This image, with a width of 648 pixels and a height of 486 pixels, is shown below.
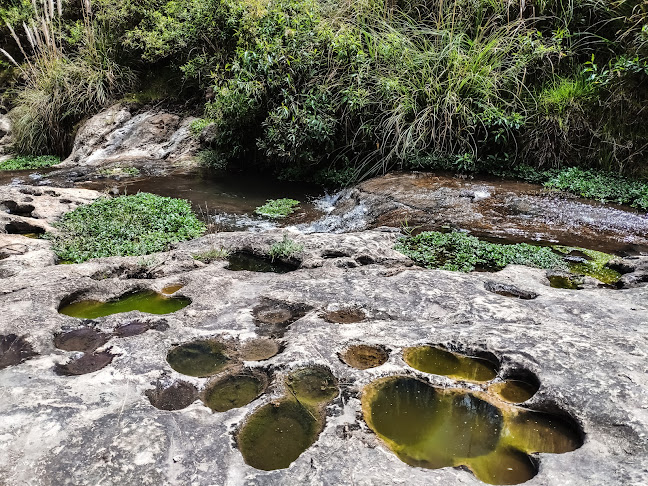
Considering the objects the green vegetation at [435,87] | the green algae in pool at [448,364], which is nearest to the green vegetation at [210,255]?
the green algae in pool at [448,364]

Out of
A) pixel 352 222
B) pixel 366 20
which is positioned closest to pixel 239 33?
pixel 366 20

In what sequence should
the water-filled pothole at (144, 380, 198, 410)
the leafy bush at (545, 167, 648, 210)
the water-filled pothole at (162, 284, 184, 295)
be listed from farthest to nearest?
the leafy bush at (545, 167, 648, 210) → the water-filled pothole at (162, 284, 184, 295) → the water-filled pothole at (144, 380, 198, 410)

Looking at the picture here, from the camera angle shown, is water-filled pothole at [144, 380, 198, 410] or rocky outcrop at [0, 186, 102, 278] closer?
water-filled pothole at [144, 380, 198, 410]

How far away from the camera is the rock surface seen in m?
5.14

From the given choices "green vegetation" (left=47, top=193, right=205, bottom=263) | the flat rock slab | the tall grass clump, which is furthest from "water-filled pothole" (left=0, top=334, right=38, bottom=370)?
the tall grass clump

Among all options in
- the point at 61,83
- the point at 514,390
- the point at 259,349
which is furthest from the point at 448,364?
the point at 61,83

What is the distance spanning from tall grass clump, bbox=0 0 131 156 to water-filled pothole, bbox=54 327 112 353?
32.6ft

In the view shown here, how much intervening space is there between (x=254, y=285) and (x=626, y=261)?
338 cm

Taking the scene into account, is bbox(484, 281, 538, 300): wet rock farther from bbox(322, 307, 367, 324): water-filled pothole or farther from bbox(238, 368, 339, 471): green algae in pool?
bbox(238, 368, 339, 471): green algae in pool

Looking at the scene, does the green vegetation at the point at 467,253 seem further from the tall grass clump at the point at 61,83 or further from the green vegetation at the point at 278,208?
the tall grass clump at the point at 61,83

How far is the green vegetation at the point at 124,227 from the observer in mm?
4988

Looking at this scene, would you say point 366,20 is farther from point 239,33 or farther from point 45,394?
point 45,394

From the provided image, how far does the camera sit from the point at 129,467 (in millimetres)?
1856

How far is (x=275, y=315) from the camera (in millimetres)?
3160
